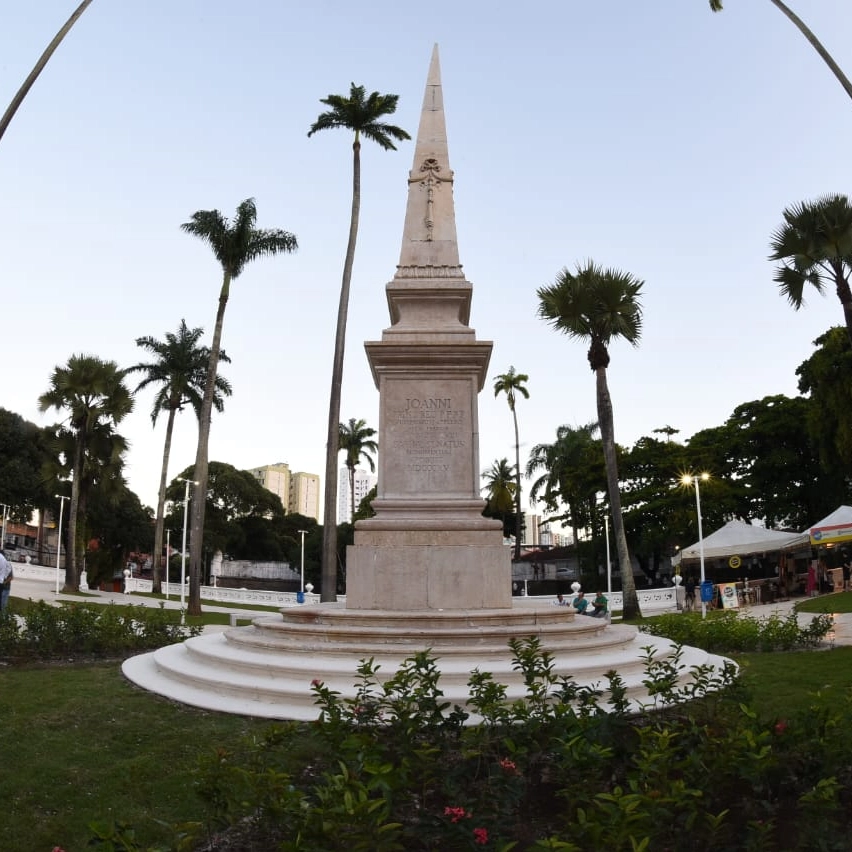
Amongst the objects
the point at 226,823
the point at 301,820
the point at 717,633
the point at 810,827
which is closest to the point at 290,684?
the point at 226,823

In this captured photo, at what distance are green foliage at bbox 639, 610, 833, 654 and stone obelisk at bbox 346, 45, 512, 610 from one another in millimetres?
4226

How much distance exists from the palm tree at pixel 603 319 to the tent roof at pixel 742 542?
6317 millimetres

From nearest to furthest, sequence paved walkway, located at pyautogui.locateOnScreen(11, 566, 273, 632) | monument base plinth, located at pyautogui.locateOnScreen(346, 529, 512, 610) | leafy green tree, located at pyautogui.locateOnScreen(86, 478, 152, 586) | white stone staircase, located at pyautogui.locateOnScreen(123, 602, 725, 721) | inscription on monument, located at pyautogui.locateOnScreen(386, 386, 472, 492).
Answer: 1. white stone staircase, located at pyautogui.locateOnScreen(123, 602, 725, 721)
2. monument base plinth, located at pyautogui.locateOnScreen(346, 529, 512, 610)
3. inscription on monument, located at pyautogui.locateOnScreen(386, 386, 472, 492)
4. paved walkway, located at pyautogui.locateOnScreen(11, 566, 273, 632)
5. leafy green tree, located at pyautogui.locateOnScreen(86, 478, 152, 586)

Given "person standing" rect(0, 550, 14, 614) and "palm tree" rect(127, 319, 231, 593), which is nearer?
"person standing" rect(0, 550, 14, 614)

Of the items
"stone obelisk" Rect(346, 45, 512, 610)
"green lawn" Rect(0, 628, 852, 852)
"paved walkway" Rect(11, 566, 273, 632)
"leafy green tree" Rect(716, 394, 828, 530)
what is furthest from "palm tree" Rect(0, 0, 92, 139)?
"leafy green tree" Rect(716, 394, 828, 530)

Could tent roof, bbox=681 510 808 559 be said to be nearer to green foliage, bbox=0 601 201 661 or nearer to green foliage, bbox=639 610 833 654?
green foliage, bbox=639 610 833 654

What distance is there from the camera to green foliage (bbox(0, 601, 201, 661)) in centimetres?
1186

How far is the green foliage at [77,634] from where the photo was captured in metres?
11.9

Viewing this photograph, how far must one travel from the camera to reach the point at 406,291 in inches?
499

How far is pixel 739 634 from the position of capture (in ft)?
43.3

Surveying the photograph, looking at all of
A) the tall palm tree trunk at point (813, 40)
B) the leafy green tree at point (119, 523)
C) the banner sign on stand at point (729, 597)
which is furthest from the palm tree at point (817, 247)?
the leafy green tree at point (119, 523)

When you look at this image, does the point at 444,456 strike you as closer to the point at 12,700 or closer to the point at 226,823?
the point at 12,700

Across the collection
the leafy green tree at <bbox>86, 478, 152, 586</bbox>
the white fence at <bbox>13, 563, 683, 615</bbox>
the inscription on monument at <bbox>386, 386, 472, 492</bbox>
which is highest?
the leafy green tree at <bbox>86, 478, 152, 586</bbox>

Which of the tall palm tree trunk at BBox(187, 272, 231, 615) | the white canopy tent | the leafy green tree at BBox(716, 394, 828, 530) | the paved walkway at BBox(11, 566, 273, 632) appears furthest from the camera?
the leafy green tree at BBox(716, 394, 828, 530)
